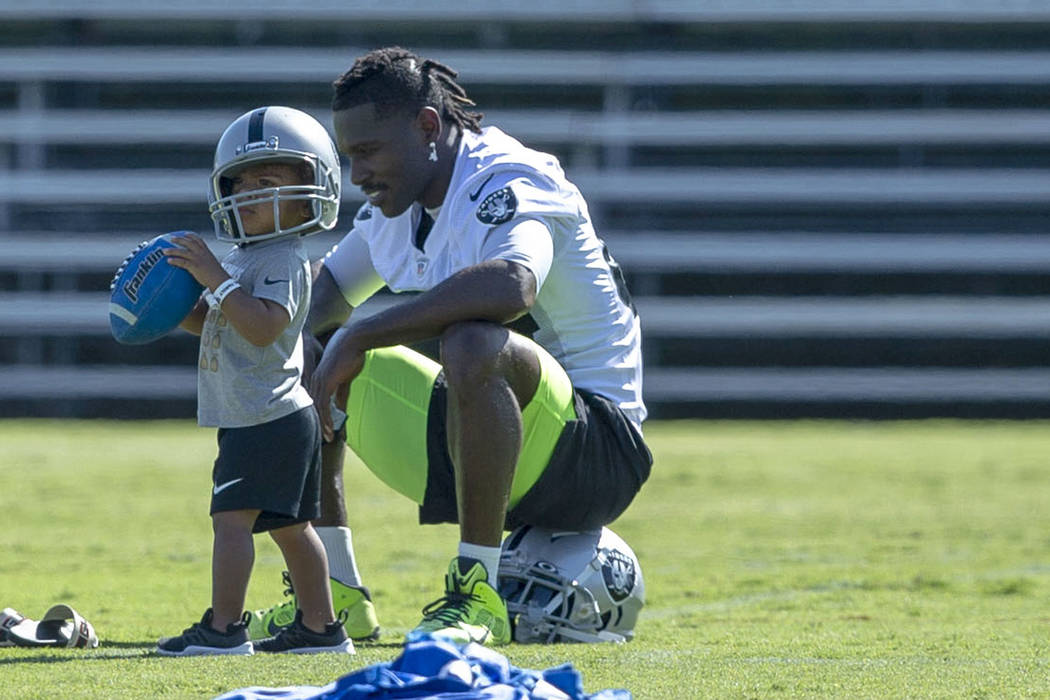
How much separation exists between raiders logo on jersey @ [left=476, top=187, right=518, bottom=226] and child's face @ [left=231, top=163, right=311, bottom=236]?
1.31 feet

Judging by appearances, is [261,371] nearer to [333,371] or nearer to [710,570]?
[333,371]

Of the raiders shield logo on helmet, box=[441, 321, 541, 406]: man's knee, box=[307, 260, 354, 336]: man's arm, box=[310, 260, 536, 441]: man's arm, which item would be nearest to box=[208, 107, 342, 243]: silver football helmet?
box=[310, 260, 536, 441]: man's arm

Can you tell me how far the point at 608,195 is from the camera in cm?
1463

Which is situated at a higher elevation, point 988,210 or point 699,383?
point 988,210

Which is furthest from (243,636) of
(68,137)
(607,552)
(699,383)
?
(68,137)

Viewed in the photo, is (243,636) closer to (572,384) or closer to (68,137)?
(572,384)

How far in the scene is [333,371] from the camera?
3467 mm

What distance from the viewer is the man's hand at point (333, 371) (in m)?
3.47

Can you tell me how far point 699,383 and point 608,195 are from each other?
6.00 feet

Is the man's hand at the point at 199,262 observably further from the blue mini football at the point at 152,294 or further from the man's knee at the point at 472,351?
the man's knee at the point at 472,351

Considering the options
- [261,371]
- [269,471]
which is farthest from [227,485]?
[261,371]

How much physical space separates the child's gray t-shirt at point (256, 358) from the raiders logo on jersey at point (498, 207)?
44 cm

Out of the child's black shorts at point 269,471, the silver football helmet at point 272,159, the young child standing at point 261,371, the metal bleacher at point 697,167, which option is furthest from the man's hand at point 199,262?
the metal bleacher at point 697,167

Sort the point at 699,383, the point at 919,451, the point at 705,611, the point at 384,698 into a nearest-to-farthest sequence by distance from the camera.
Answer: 1. the point at 384,698
2. the point at 705,611
3. the point at 919,451
4. the point at 699,383
